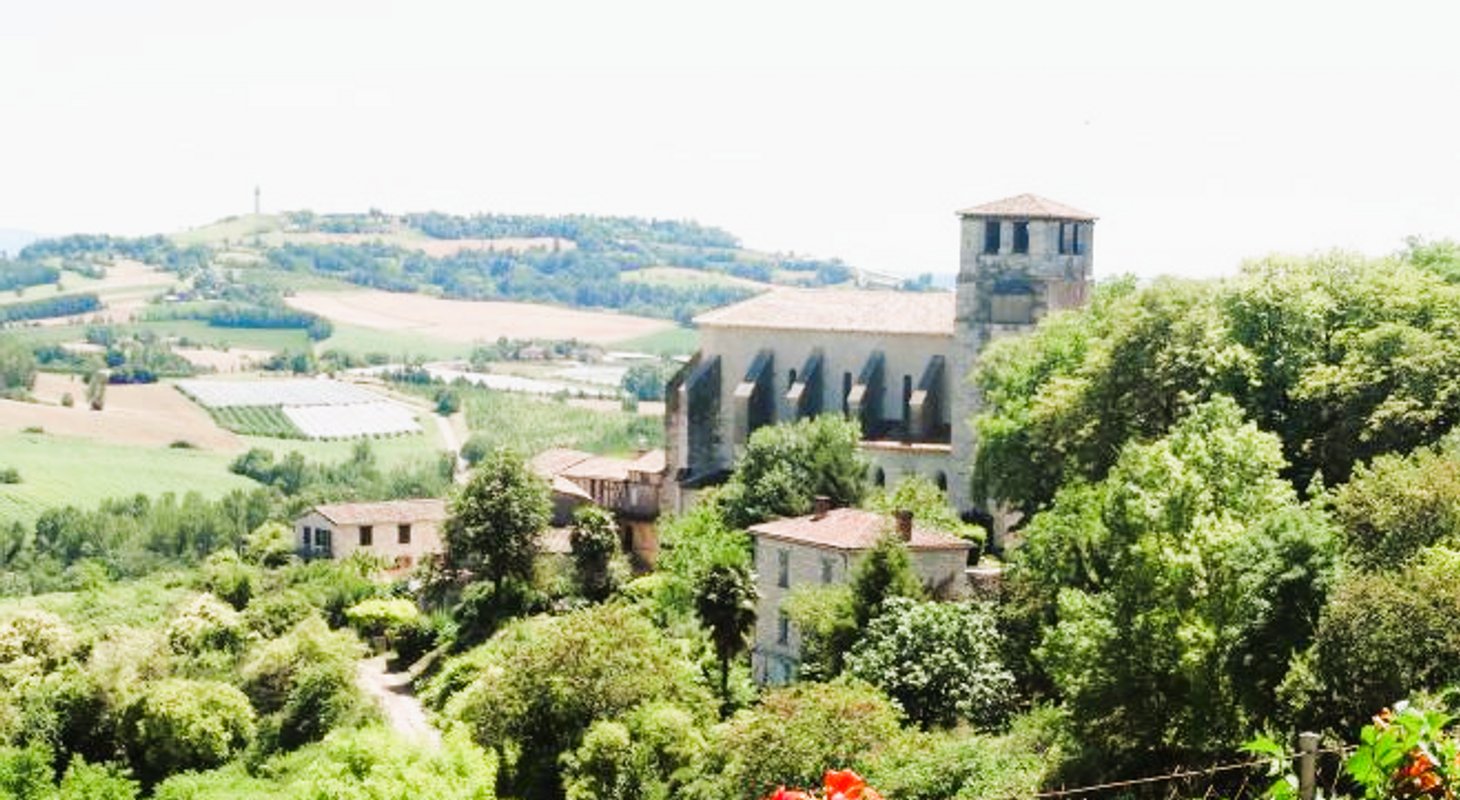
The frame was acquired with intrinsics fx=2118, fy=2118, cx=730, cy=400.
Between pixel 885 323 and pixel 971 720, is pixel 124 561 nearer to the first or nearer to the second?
pixel 885 323

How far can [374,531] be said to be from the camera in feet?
301

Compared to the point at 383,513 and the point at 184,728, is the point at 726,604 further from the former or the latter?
the point at 383,513

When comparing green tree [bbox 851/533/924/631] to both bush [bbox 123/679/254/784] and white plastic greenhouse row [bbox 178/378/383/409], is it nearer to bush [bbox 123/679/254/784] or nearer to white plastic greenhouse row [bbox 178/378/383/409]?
bush [bbox 123/679/254/784]

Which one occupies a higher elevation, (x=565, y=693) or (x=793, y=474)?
(x=793, y=474)

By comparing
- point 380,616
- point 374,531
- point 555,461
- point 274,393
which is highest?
point 555,461

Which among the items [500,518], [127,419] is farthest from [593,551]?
[127,419]

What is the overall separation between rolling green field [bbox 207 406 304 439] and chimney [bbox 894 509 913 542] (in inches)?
4699

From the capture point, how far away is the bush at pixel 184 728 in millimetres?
59281

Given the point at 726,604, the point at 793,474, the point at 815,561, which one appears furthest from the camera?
the point at 793,474

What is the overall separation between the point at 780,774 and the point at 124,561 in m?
79.4

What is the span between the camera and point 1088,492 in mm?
47812

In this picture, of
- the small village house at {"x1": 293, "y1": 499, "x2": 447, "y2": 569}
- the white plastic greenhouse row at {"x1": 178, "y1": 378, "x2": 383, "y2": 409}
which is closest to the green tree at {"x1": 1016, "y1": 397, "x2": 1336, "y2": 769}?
the small village house at {"x1": 293, "y1": 499, "x2": 447, "y2": 569}

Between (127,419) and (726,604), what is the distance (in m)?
119

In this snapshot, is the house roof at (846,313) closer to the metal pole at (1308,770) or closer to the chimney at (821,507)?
the chimney at (821,507)
